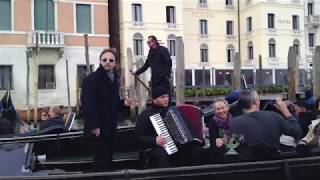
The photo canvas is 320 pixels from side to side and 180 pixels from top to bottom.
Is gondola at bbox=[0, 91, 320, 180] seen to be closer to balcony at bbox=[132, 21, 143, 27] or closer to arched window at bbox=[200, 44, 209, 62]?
balcony at bbox=[132, 21, 143, 27]

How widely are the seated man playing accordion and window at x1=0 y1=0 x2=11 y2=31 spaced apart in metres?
17.5

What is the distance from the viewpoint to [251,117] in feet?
10.4

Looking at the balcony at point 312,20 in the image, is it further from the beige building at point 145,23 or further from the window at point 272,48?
the beige building at point 145,23

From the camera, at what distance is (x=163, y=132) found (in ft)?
11.1

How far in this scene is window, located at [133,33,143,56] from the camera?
2562 centimetres

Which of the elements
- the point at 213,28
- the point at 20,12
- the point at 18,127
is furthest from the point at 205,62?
the point at 18,127

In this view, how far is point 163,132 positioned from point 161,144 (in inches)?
3.7

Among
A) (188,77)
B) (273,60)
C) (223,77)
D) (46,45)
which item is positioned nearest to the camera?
(46,45)

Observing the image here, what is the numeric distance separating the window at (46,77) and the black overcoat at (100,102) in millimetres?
A: 17032

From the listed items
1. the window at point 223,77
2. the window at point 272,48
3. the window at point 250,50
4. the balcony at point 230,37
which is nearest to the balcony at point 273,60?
the window at point 272,48

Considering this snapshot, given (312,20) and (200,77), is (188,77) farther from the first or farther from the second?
(312,20)

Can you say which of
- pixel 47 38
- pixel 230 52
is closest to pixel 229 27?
pixel 230 52

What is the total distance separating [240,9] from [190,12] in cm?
379

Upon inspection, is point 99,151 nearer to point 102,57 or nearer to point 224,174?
point 102,57
